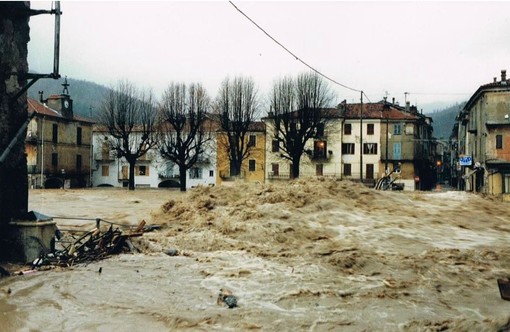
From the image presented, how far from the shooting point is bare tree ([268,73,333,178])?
39250 mm

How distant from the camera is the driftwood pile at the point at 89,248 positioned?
36.9 ft

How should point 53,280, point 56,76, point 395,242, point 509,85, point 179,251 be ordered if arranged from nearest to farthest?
point 53,280 < point 56,76 < point 179,251 < point 395,242 < point 509,85

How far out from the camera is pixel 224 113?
1613 inches

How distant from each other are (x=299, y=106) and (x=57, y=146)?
3119cm

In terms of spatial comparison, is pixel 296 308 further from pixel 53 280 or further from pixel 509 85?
pixel 509 85

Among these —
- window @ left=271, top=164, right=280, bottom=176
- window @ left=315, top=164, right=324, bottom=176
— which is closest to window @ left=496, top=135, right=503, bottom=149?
window @ left=315, top=164, right=324, bottom=176

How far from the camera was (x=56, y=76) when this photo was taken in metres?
11.2

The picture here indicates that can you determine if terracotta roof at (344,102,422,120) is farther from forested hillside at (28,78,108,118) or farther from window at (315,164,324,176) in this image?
forested hillside at (28,78,108,118)

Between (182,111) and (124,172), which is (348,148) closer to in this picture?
(182,111)

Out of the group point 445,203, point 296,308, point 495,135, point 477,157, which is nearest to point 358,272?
point 296,308

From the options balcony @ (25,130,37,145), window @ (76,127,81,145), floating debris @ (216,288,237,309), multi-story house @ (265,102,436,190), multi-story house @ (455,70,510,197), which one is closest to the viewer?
floating debris @ (216,288,237,309)

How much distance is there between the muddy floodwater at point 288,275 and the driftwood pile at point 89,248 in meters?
0.37

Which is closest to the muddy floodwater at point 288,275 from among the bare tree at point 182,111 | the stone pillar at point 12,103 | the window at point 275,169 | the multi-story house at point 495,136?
the stone pillar at point 12,103

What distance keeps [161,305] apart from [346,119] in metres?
47.8
